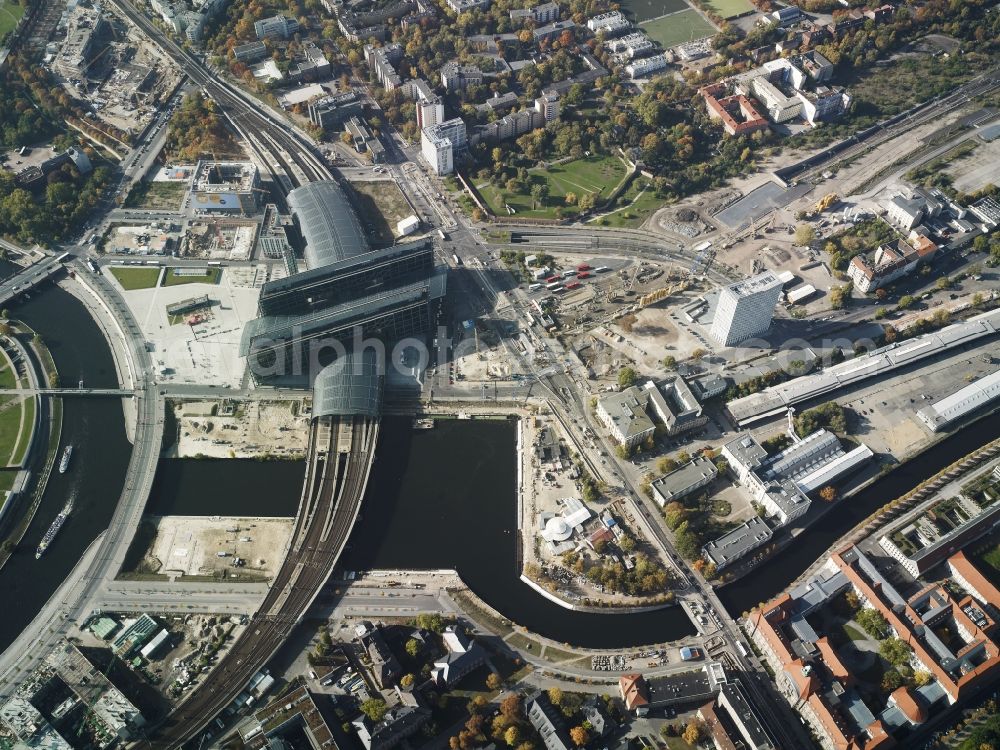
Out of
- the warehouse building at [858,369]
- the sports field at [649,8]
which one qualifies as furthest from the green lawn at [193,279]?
the sports field at [649,8]

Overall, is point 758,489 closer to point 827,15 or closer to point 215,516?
point 215,516

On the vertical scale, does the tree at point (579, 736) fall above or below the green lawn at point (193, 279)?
below

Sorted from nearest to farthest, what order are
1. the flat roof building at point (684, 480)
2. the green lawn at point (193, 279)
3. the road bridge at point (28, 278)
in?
the flat roof building at point (684, 480)
the road bridge at point (28, 278)
the green lawn at point (193, 279)

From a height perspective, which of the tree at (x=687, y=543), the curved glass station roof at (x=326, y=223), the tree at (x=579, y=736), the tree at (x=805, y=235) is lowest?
the tree at (x=579, y=736)

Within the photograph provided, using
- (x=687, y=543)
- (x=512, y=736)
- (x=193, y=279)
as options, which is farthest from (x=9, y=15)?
(x=512, y=736)

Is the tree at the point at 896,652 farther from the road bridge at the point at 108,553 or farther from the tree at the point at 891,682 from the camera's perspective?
the road bridge at the point at 108,553

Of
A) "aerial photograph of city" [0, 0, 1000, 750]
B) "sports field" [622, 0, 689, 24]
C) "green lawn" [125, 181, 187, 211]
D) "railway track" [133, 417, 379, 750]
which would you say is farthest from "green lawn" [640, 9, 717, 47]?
"railway track" [133, 417, 379, 750]

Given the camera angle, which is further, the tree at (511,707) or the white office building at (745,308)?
the white office building at (745,308)

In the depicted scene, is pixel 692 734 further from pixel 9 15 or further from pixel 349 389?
pixel 9 15
